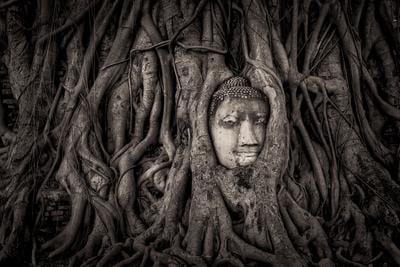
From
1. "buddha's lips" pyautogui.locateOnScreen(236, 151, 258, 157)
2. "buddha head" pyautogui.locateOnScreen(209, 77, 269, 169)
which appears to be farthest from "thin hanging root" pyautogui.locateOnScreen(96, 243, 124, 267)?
"buddha's lips" pyautogui.locateOnScreen(236, 151, 258, 157)

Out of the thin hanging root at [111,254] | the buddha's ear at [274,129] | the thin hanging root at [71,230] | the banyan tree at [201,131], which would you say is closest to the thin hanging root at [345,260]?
the banyan tree at [201,131]

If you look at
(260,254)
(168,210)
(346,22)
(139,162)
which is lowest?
(260,254)

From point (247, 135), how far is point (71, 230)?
178 cm

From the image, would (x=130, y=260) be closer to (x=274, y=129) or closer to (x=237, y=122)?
(x=237, y=122)

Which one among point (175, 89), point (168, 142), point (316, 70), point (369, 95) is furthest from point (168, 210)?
point (369, 95)

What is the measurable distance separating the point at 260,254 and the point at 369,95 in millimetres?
1876

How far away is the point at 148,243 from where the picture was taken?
12.1 feet

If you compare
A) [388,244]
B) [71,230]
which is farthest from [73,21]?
[388,244]

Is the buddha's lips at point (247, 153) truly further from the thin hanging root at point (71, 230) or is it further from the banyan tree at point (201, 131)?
the thin hanging root at point (71, 230)

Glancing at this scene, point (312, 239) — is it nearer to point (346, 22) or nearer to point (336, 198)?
point (336, 198)

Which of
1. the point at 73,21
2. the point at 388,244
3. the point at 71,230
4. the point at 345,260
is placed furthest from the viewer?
the point at 73,21

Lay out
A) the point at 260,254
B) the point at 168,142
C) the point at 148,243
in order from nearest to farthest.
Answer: the point at 260,254, the point at 148,243, the point at 168,142

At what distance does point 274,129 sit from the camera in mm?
3686

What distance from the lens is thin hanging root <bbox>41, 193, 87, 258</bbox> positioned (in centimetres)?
381
